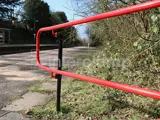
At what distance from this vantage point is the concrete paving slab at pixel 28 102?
3.57 metres

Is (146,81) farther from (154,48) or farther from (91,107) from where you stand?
(91,107)

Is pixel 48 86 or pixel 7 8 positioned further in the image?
pixel 7 8

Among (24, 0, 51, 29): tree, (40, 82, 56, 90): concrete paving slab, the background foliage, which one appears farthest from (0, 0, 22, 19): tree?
(40, 82, 56, 90): concrete paving slab

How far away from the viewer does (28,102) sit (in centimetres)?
382

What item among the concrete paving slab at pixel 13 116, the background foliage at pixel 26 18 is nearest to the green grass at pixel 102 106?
the concrete paving slab at pixel 13 116

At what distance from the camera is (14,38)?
45375mm

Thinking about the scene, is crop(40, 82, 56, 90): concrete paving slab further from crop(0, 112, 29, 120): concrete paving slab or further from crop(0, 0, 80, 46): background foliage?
crop(0, 0, 80, 46): background foliage

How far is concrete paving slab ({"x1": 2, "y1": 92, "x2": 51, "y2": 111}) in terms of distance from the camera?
357 cm

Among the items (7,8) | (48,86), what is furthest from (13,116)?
(7,8)

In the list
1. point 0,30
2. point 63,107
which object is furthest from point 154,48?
point 0,30

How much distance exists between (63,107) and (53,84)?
175cm

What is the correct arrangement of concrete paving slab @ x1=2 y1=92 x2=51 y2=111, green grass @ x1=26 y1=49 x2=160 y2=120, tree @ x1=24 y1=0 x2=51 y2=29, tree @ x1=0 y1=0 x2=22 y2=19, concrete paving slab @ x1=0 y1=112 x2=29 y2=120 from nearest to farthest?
1. green grass @ x1=26 y1=49 x2=160 y2=120
2. concrete paving slab @ x1=0 y1=112 x2=29 y2=120
3. concrete paving slab @ x1=2 y1=92 x2=51 y2=111
4. tree @ x1=0 y1=0 x2=22 y2=19
5. tree @ x1=24 y1=0 x2=51 y2=29

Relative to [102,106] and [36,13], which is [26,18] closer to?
[36,13]

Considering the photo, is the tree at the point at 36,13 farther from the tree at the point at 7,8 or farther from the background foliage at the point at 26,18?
the tree at the point at 7,8
